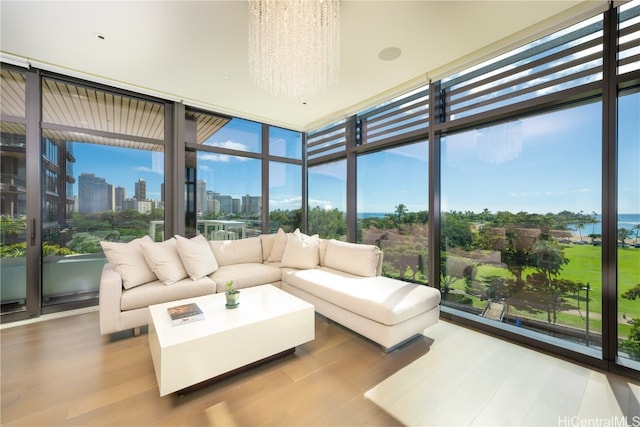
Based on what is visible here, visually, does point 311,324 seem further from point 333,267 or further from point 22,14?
point 22,14

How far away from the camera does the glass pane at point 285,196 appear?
191 inches

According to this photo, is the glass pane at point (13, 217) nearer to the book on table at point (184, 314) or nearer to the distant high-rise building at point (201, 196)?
the distant high-rise building at point (201, 196)

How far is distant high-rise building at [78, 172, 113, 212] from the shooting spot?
3.20m

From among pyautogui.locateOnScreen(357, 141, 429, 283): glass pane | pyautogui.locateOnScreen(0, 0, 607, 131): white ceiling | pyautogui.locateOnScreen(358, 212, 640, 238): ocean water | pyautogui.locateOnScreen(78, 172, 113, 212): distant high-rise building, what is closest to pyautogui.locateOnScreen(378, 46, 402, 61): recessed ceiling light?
pyautogui.locateOnScreen(0, 0, 607, 131): white ceiling

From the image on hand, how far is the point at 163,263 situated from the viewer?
2719 millimetres

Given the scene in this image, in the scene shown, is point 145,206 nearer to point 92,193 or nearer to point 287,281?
point 92,193

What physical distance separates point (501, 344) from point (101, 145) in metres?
5.04

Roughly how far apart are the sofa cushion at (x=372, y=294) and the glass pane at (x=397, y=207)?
2.59ft

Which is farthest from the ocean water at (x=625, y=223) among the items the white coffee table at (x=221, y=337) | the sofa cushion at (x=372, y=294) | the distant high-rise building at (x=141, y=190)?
the distant high-rise building at (x=141, y=190)

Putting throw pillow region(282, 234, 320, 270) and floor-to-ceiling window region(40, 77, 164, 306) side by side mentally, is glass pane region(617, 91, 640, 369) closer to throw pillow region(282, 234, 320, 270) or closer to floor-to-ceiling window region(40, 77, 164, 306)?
throw pillow region(282, 234, 320, 270)

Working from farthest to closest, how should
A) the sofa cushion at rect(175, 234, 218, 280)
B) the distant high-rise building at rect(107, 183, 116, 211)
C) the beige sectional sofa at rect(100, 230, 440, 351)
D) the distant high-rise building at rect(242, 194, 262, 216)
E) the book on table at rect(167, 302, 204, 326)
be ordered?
1. the distant high-rise building at rect(242, 194, 262, 216)
2. the distant high-rise building at rect(107, 183, 116, 211)
3. the sofa cushion at rect(175, 234, 218, 280)
4. the beige sectional sofa at rect(100, 230, 440, 351)
5. the book on table at rect(167, 302, 204, 326)

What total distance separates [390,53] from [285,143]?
279cm

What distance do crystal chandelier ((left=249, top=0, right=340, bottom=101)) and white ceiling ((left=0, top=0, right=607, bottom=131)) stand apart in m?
0.15

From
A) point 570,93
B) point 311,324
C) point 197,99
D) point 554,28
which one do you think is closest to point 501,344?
point 311,324
